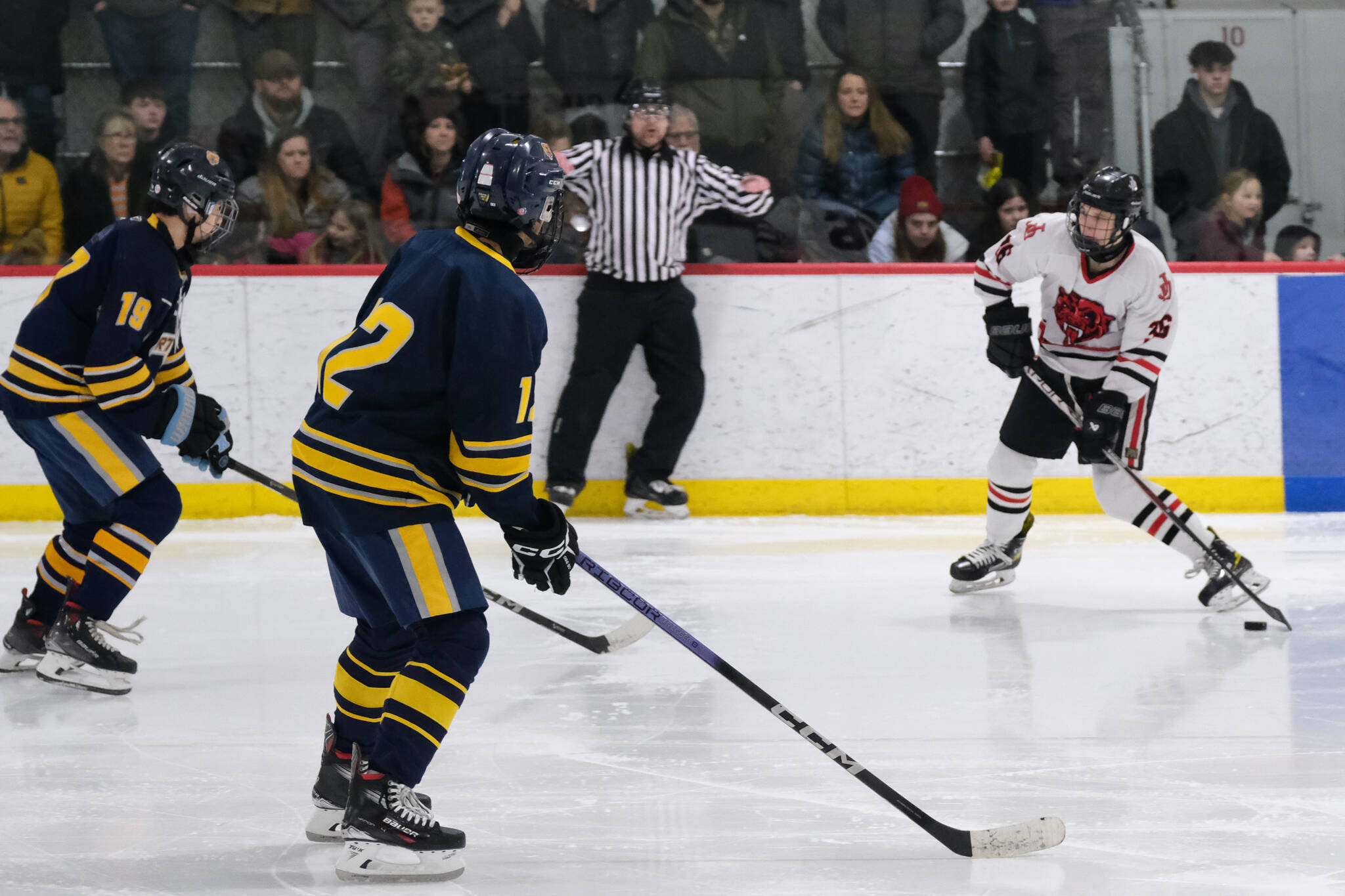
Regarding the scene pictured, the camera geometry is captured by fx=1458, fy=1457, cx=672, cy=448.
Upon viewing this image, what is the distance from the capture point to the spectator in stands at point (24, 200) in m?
5.48

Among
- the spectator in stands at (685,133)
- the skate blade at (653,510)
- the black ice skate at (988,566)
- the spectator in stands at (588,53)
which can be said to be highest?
the spectator in stands at (588,53)

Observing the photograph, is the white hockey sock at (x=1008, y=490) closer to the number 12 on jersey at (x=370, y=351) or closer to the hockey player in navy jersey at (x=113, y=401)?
the hockey player in navy jersey at (x=113, y=401)

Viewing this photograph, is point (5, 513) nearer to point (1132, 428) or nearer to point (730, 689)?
point (730, 689)

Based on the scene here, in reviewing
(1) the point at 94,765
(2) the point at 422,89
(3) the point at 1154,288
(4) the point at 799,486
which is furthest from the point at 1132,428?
(2) the point at 422,89

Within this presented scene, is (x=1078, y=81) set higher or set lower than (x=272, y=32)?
lower

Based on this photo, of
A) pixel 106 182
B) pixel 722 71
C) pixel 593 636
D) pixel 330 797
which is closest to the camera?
pixel 330 797

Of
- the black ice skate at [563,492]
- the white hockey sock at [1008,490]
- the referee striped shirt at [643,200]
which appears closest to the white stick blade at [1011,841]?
the white hockey sock at [1008,490]

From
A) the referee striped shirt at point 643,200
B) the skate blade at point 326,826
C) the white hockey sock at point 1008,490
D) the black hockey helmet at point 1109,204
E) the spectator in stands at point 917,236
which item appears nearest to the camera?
the skate blade at point 326,826

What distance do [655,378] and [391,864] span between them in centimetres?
340

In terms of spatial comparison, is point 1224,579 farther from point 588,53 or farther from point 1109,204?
point 588,53

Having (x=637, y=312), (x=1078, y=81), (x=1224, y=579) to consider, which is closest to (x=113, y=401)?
(x=637, y=312)

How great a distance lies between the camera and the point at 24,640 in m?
3.20

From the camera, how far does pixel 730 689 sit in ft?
9.91

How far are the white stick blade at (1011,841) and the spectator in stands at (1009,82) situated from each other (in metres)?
4.05
